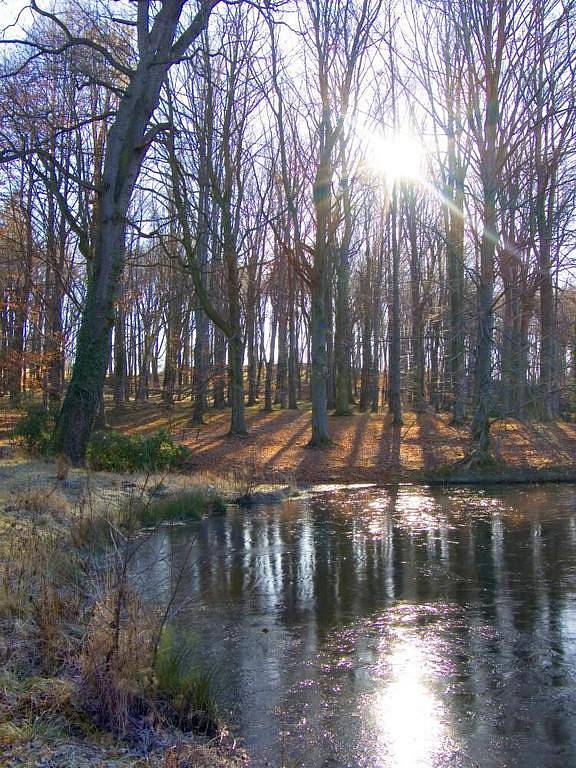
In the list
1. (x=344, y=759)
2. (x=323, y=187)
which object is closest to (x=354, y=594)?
(x=344, y=759)

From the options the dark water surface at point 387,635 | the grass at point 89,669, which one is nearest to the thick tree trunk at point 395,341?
the dark water surface at point 387,635

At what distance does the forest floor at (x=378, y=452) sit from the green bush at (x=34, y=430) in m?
3.69

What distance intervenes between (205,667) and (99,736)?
1707 mm

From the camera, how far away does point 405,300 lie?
48.2m

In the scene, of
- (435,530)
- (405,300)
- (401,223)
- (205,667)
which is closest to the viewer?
(205,667)

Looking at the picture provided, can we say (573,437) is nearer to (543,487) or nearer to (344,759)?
(543,487)

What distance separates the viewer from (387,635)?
7066 millimetres

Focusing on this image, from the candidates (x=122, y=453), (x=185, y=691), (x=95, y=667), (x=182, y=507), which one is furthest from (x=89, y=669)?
(x=122, y=453)

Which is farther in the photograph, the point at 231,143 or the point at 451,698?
the point at 231,143

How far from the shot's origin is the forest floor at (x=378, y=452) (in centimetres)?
2038

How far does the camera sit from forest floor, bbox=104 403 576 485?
66.8 ft

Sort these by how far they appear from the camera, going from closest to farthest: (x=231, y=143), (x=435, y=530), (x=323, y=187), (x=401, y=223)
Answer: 1. (x=435, y=530)
2. (x=323, y=187)
3. (x=231, y=143)
4. (x=401, y=223)

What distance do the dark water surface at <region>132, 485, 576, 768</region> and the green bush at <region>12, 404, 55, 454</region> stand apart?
305 inches

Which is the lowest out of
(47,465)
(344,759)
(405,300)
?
(344,759)
